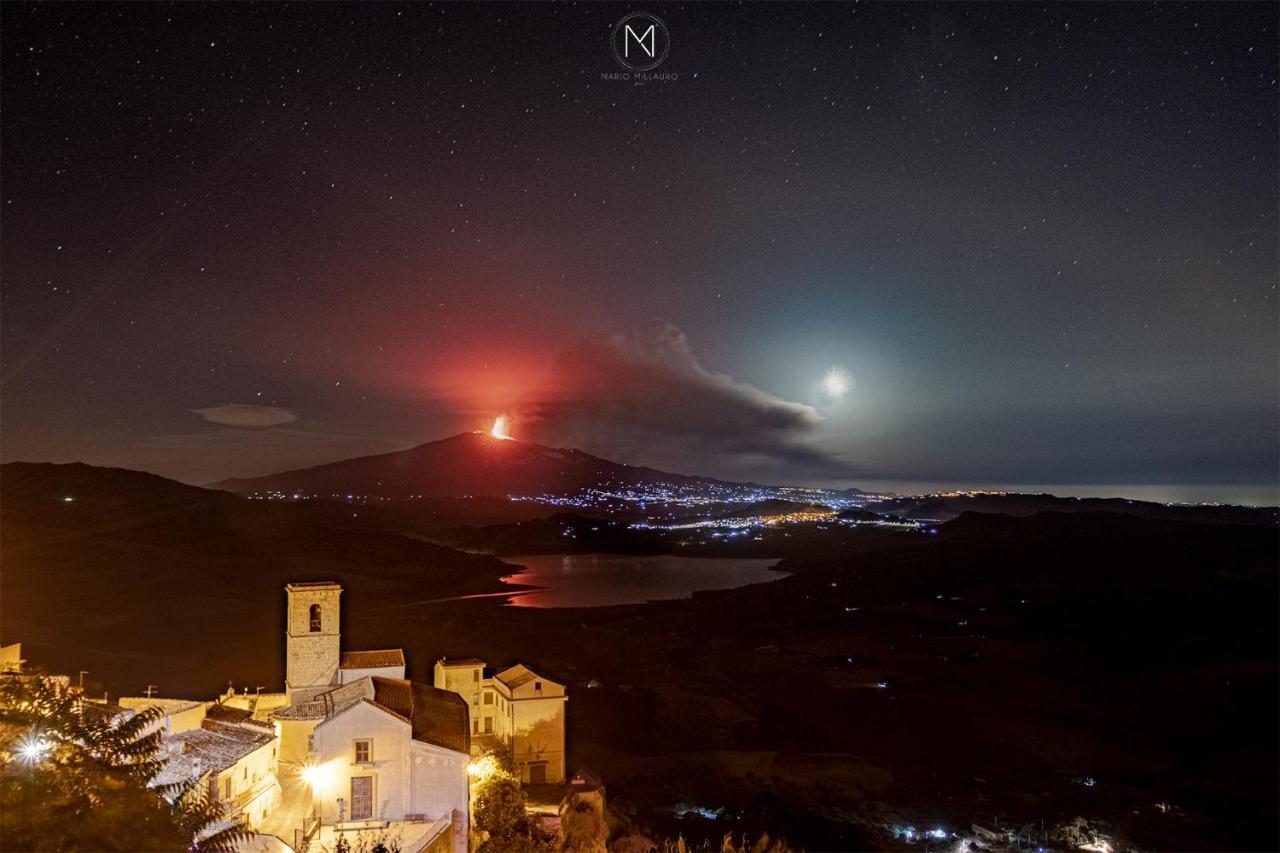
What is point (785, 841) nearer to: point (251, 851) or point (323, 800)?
point (323, 800)

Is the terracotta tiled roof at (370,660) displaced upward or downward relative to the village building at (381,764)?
upward

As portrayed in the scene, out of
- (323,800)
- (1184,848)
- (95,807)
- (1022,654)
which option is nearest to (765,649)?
(1022,654)

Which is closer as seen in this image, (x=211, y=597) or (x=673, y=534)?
(x=211, y=597)

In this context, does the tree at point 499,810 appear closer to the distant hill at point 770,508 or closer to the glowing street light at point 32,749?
the glowing street light at point 32,749

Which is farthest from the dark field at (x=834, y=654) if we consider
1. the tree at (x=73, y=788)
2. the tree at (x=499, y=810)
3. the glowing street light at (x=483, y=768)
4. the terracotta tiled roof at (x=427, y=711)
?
the tree at (x=73, y=788)

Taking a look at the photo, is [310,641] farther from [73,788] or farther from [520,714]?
[73,788]

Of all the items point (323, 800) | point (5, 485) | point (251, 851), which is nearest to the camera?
point (251, 851)
